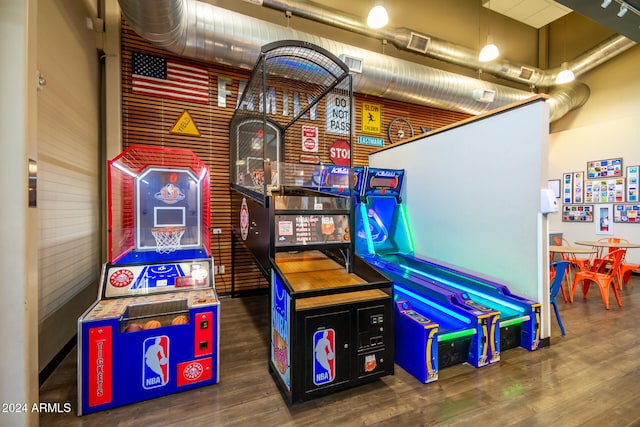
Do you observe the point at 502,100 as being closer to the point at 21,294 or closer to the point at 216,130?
the point at 216,130

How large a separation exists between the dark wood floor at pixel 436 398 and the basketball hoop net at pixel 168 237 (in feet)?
4.06

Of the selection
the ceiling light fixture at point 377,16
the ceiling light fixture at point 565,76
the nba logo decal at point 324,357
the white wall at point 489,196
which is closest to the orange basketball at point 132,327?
the nba logo decal at point 324,357

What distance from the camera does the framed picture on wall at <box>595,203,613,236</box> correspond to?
236 inches

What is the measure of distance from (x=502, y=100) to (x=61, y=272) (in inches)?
283

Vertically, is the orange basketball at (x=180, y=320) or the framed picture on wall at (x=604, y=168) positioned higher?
the framed picture on wall at (x=604, y=168)

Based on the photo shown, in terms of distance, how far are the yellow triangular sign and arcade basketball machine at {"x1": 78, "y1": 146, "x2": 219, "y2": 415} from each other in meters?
0.61

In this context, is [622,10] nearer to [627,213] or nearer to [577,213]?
[627,213]

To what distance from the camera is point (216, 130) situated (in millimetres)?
4375

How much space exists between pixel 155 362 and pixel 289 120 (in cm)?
389

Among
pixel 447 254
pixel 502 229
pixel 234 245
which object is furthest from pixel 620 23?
pixel 234 245

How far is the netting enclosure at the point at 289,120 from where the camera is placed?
102 inches

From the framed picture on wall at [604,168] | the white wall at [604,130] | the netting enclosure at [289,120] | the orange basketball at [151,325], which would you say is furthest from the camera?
the framed picture on wall at [604,168]

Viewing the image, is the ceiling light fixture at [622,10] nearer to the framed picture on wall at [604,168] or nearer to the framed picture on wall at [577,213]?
the framed picture on wall at [604,168]

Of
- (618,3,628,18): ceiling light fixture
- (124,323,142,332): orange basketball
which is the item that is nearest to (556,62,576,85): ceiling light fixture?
(618,3,628,18): ceiling light fixture
